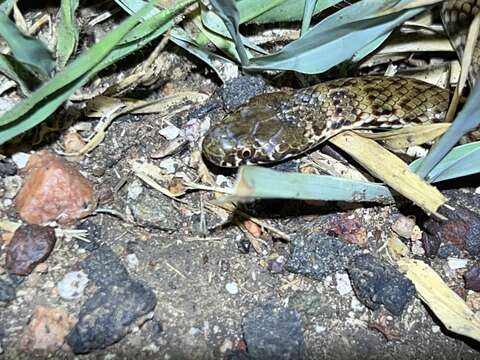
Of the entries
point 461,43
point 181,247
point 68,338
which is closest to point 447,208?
point 461,43

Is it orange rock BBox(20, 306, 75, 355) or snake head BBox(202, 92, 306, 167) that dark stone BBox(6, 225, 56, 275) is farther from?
snake head BBox(202, 92, 306, 167)

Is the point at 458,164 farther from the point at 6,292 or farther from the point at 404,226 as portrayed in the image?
the point at 6,292

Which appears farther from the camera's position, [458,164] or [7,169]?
[7,169]

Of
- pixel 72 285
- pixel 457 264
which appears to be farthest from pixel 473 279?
pixel 72 285

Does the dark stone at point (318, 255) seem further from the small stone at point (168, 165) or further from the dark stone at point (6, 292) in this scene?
the dark stone at point (6, 292)

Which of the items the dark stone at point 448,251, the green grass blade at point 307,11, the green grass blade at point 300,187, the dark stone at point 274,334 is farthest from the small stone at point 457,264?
the green grass blade at point 307,11

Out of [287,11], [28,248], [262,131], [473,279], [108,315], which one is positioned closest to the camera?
[108,315]
